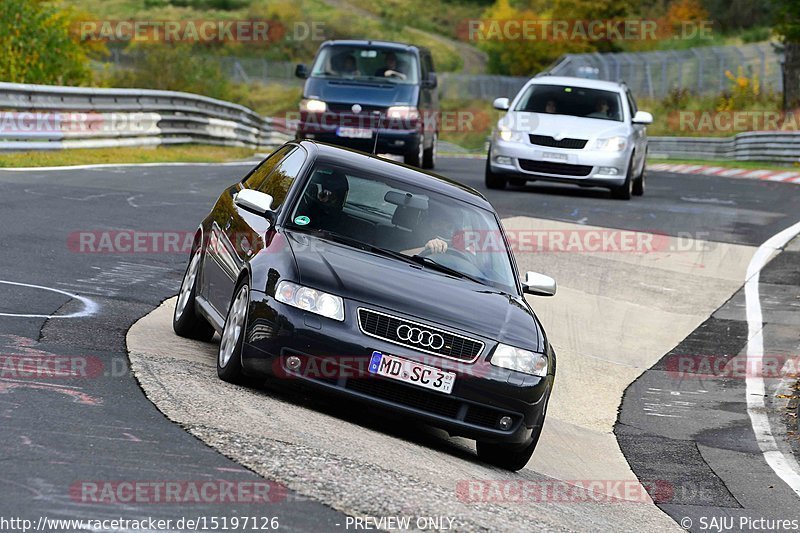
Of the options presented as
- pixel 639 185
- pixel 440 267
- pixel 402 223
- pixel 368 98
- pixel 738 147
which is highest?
pixel 402 223

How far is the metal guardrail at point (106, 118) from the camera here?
827 inches

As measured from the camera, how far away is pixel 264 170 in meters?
9.71

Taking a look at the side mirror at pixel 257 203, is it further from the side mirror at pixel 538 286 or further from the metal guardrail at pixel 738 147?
the metal guardrail at pixel 738 147

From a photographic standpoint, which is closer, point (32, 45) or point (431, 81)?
point (431, 81)

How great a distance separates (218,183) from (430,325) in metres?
13.5

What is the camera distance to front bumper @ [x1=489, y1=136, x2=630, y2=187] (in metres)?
21.2

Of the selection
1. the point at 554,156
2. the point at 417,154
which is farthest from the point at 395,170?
the point at 417,154

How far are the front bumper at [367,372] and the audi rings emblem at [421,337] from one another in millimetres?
57

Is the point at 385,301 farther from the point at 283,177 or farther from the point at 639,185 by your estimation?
the point at 639,185

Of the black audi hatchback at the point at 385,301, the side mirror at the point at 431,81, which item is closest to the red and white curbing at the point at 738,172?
the side mirror at the point at 431,81

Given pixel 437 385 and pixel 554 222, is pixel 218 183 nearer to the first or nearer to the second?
pixel 554 222

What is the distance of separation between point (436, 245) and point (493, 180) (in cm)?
1381

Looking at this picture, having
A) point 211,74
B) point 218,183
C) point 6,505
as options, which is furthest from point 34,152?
point 211,74

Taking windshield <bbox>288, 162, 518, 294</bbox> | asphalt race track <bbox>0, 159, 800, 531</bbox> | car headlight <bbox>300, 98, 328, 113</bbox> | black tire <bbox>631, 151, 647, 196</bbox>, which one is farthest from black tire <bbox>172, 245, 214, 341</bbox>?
black tire <bbox>631, 151, 647, 196</bbox>
